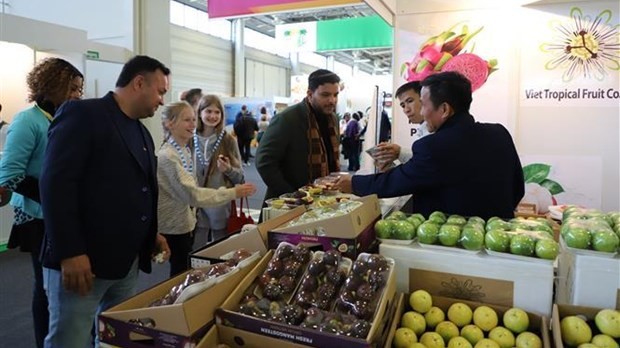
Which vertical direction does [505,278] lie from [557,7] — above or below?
below

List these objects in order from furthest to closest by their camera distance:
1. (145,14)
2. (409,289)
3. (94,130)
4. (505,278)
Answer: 1. (145,14)
2. (94,130)
3. (409,289)
4. (505,278)

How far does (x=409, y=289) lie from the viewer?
136cm

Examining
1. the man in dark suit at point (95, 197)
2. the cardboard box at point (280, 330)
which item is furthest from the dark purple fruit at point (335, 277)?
the man in dark suit at point (95, 197)

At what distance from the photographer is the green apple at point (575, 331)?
3.65 feet

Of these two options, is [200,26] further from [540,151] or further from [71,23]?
[540,151]

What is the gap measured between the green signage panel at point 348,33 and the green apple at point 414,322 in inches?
345

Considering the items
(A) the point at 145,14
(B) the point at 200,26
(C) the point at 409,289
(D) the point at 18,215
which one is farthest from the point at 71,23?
(B) the point at 200,26

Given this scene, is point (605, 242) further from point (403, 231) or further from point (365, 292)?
point (365, 292)

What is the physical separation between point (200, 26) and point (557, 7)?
12275 millimetres

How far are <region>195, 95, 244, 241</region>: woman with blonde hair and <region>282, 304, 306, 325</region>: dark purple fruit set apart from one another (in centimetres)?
172

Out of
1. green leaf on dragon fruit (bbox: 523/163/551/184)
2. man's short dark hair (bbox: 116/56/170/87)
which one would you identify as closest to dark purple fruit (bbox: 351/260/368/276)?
man's short dark hair (bbox: 116/56/170/87)

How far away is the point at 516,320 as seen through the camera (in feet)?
3.83

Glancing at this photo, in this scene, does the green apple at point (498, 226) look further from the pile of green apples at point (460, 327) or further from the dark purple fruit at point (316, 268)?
the dark purple fruit at point (316, 268)

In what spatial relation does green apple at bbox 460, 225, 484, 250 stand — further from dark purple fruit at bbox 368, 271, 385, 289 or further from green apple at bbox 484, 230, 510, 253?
dark purple fruit at bbox 368, 271, 385, 289
